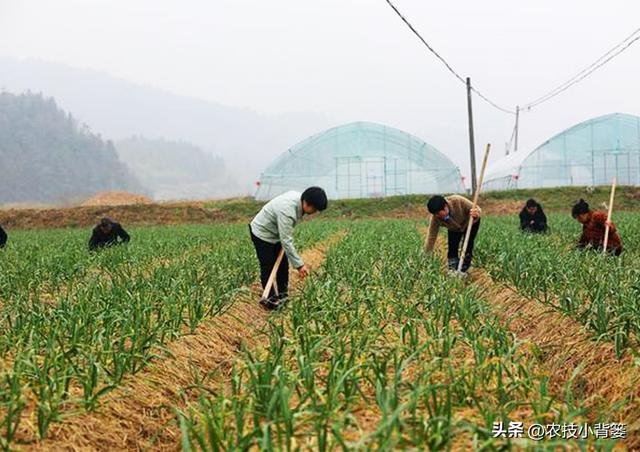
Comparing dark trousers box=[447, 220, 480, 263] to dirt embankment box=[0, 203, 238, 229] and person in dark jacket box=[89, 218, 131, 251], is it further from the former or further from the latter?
dirt embankment box=[0, 203, 238, 229]

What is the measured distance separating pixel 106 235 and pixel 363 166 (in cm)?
2304

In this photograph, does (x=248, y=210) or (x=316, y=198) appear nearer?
(x=316, y=198)

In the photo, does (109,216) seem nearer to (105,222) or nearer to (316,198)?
(105,222)

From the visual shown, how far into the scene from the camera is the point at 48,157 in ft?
206

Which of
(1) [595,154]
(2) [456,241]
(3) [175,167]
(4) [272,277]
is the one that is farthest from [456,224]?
(3) [175,167]

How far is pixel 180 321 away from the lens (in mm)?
4598

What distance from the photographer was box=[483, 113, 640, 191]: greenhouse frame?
29734 mm

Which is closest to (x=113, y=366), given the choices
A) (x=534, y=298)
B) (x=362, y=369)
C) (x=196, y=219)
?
(x=362, y=369)

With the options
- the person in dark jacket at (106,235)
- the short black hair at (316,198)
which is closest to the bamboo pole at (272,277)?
the short black hair at (316,198)

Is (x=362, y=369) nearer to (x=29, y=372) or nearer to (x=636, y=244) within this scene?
(x=29, y=372)

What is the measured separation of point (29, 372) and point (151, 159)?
10429 cm

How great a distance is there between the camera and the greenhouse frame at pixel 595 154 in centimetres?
2973

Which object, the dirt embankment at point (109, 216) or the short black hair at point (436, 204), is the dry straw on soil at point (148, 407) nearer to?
the short black hair at point (436, 204)

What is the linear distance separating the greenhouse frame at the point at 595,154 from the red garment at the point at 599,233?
23.1 m
